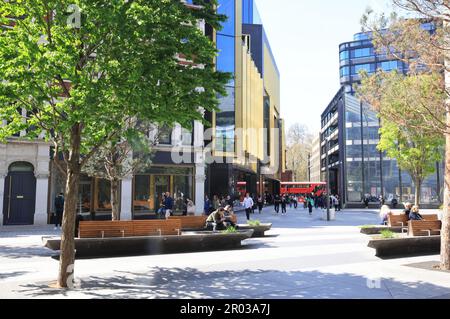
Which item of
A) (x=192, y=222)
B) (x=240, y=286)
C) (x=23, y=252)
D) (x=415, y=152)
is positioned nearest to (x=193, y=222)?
(x=192, y=222)

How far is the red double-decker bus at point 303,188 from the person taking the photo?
56969mm

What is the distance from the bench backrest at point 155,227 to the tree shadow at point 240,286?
3177 millimetres

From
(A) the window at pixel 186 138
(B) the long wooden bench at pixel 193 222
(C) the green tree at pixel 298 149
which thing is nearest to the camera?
(B) the long wooden bench at pixel 193 222

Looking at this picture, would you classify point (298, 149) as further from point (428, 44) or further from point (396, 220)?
point (428, 44)

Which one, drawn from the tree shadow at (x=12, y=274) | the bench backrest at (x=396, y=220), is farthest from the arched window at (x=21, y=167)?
the bench backrest at (x=396, y=220)

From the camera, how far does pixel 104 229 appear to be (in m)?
11.7

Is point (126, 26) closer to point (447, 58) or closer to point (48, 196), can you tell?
point (447, 58)

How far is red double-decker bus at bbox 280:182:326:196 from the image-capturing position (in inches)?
2243

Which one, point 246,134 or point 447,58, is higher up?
point 246,134

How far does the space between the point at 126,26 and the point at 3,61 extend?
2229 millimetres

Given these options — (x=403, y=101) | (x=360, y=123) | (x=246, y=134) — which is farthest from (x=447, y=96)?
(x=360, y=123)

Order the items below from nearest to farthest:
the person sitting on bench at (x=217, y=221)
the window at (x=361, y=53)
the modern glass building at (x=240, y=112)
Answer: the person sitting on bench at (x=217, y=221), the modern glass building at (x=240, y=112), the window at (x=361, y=53)

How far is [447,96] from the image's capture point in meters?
9.41

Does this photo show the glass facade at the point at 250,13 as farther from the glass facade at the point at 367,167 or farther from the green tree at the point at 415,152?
the green tree at the point at 415,152
